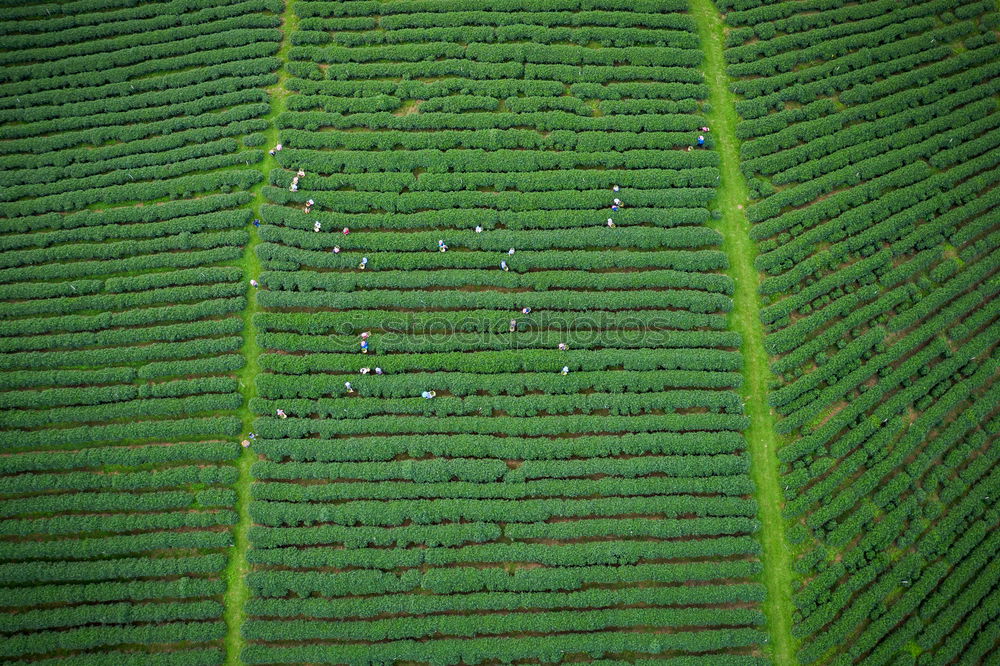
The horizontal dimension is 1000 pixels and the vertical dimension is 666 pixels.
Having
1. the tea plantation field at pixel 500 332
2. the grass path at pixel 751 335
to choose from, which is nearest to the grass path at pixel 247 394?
the tea plantation field at pixel 500 332

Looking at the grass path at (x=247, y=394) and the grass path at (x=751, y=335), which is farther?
the grass path at (x=751, y=335)

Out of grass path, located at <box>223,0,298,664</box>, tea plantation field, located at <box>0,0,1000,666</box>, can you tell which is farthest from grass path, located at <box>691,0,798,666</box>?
grass path, located at <box>223,0,298,664</box>

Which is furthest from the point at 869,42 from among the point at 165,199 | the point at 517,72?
the point at 165,199

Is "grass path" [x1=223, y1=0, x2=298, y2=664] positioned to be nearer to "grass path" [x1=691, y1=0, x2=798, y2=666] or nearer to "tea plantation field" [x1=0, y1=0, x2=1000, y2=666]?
"tea plantation field" [x1=0, y1=0, x2=1000, y2=666]

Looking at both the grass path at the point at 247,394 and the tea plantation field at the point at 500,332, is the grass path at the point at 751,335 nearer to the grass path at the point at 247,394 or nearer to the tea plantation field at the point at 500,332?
the tea plantation field at the point at 500,332

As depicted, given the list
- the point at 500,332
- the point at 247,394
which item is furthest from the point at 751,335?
the point at 247,394

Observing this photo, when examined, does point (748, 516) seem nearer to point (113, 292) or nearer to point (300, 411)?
point (300, 411)

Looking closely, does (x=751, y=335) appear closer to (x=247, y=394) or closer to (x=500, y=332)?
(x=500, y=332)
